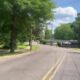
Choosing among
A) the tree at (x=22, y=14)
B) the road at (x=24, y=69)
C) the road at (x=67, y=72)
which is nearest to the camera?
the road at (x=24, y=69)

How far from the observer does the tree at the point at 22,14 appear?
150 ft

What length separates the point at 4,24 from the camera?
161ft

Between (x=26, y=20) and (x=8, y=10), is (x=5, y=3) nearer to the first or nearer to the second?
(x=8, y=10)

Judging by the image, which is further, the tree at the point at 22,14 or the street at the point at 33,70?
the tree at the point at 22,14

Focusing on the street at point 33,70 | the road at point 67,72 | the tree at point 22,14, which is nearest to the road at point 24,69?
the street at point 33,70

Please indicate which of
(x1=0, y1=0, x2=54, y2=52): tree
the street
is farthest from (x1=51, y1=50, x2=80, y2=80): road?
(x1=0, y1=0, x2=54, y2=52): tree

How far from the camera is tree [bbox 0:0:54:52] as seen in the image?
150 feet

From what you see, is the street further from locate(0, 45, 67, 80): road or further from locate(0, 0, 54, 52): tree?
locate(0, 0, 54, 52): tree

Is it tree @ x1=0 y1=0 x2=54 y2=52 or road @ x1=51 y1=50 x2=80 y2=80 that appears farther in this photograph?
tree @ x1=0 y1=0 x2=54 y2=52

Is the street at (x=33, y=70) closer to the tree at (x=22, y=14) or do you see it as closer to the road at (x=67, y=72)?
the road at (x=67, y=72)

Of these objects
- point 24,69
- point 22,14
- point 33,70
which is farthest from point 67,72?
point 22,14

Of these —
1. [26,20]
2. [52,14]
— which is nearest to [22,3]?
[26,20]

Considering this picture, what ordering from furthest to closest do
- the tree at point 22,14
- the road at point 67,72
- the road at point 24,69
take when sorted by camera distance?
the tree at point 22,14, the road at point 67,72, the road at point 24,69

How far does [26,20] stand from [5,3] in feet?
19.2
